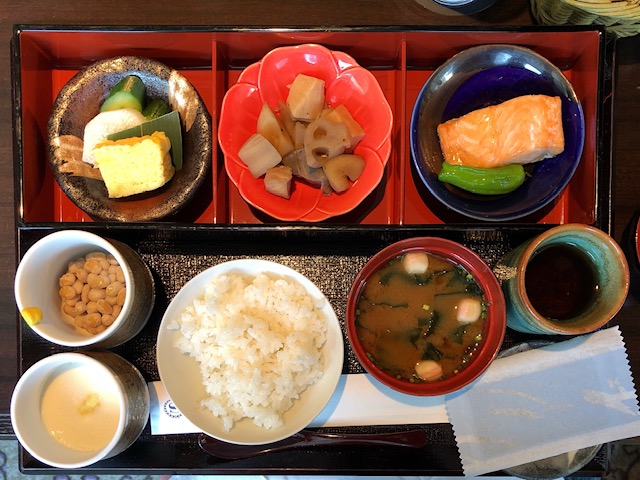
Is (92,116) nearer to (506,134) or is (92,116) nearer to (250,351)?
(250,351)

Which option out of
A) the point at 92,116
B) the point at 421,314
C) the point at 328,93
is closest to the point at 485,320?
the point at 421,314

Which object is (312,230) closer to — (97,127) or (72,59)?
(97,127)

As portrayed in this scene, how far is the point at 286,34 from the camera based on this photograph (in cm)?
187

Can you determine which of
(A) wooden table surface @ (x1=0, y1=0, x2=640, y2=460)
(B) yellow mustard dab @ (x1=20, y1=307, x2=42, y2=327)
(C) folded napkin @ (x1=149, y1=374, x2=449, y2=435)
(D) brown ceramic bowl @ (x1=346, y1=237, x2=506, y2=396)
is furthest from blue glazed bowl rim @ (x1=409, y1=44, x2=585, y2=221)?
(B) yellow mustard dab @ (x1=20, y1=307, x2=42, y2=327)

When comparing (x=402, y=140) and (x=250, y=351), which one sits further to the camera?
(x=402, y=140)

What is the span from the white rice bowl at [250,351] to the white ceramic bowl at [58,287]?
A: 116 mm

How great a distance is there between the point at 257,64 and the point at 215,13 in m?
0.31

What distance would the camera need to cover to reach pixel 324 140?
1803 mm

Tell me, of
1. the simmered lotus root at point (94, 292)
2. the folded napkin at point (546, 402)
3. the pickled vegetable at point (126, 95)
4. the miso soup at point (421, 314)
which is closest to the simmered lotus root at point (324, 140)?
the miso soup at point (421, 314)

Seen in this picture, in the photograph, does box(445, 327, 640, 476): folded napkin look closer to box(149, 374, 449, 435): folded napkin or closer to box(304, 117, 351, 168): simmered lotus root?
box(149, 374, 449, 435): folded napkin

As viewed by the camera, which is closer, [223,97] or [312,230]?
[312,230]

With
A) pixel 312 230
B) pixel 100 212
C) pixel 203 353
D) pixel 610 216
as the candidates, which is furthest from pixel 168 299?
pixel 610 216

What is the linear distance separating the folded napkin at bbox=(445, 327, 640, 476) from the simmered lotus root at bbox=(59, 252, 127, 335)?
1.17 meters

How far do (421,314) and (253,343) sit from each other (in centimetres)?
57
